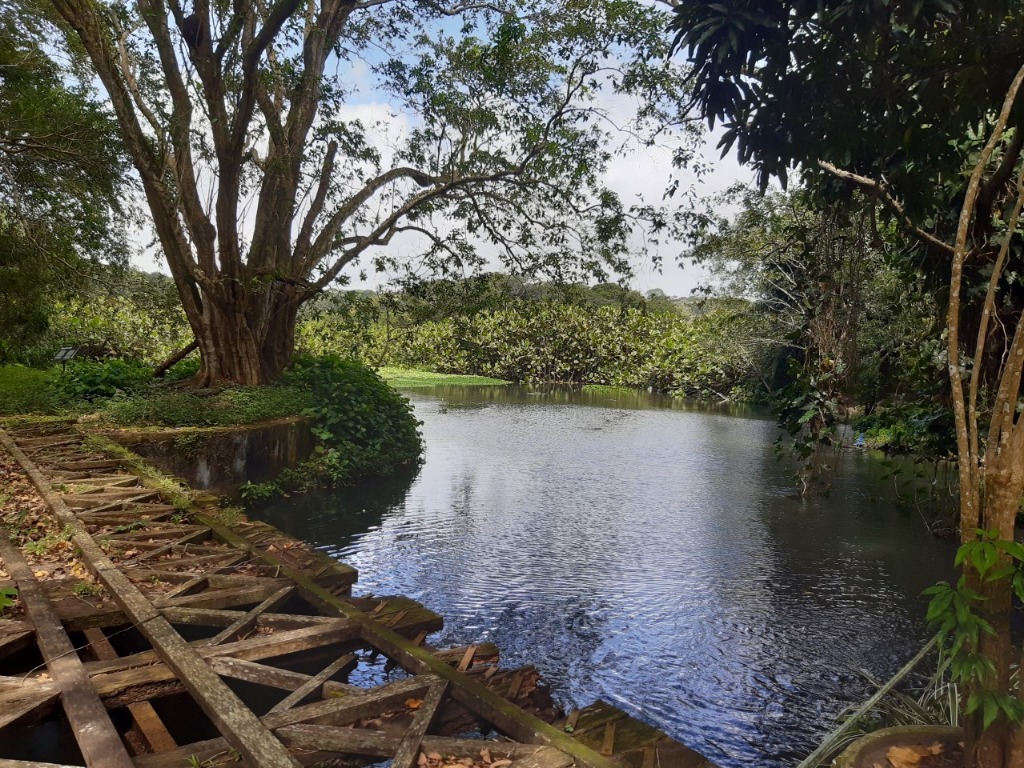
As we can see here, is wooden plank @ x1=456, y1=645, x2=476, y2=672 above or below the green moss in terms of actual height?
below

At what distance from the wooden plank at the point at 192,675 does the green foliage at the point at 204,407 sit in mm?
5482

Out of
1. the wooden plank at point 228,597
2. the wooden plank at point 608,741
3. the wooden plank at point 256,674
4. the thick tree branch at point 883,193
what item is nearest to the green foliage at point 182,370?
the wooden plank at point 228,597

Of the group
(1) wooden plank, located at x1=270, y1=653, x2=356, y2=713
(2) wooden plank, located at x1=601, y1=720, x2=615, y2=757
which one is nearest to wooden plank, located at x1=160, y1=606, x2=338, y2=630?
(1) wooden plank, located at x1=270, y1=653, x2=356, y2=713

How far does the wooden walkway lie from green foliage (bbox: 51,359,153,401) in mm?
7111

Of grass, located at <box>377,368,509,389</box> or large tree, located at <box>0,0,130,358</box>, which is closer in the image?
large tree, located at <box>0,0,130,358</box>

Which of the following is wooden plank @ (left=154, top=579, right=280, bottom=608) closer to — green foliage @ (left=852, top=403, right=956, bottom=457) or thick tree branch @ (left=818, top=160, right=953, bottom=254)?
thick tree branch @ (left=818, top=160, right=953, bottom=254)

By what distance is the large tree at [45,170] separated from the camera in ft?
34.4

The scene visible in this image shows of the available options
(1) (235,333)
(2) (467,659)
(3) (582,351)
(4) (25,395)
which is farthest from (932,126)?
(3) (582,351)

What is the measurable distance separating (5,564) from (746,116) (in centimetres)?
510

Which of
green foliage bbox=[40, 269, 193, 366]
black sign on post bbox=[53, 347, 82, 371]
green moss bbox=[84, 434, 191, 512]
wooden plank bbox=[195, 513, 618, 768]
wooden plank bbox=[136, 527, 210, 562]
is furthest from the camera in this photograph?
black sign on post bbox=[53, 347, 82, 371]

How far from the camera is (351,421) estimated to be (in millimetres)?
12250

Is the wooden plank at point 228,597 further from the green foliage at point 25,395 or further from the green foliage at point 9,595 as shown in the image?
the green foliage at point 25,395

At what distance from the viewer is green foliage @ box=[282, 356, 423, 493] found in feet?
38.1

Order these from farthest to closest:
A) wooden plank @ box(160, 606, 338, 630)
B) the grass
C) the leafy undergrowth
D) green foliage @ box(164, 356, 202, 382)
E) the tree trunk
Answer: the grass < green foliage @ box(164, 356, 202, 382) < the tree trunk < the leafy undergrowth < wooden plank @ box(160, 606, 338, 630)
